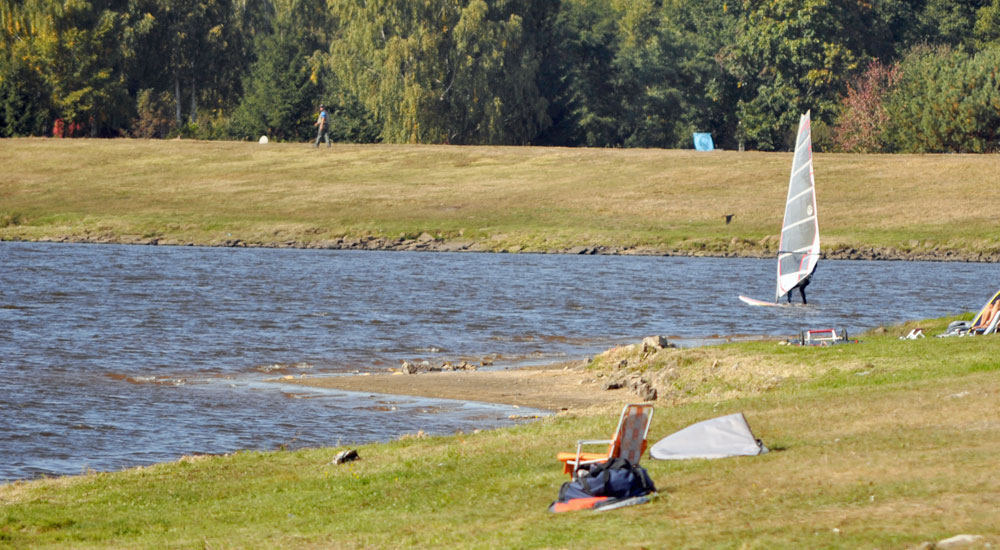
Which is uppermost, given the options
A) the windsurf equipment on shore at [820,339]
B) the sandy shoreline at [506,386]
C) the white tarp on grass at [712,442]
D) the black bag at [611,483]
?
the black bag at [611,483]

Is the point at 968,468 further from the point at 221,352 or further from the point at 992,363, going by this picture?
the point at 221,352

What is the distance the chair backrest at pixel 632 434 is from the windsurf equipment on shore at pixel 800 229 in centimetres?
3020

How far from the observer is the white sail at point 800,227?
4331 cm

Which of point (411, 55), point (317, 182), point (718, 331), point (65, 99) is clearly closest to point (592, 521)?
point (718, 331)

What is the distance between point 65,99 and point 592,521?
93.6 meters

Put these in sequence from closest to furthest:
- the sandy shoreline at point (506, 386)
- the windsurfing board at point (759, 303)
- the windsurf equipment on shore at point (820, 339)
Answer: the sandy shoreline at point (506, 386) < the windsurf equipment on shore at point (820, 339) < the windsurfing board at point (759, 303)

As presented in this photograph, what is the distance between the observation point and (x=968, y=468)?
12.9 metres

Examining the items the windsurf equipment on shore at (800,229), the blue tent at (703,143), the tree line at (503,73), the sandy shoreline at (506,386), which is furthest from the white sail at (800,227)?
the blue tent at (703,143)

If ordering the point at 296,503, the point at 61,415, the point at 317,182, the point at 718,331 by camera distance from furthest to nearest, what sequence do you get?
the point at 317,182 < the point at 718,331 < the point at 61,415 < the point at 296,503

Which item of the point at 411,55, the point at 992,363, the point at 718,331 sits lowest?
the point at 718,331

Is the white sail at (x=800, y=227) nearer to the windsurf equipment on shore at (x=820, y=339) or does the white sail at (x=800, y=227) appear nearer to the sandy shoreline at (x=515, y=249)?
the windsurf equipment on shore at (x=820, y=339)

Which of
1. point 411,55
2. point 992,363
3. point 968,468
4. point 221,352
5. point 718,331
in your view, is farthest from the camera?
point 411,55

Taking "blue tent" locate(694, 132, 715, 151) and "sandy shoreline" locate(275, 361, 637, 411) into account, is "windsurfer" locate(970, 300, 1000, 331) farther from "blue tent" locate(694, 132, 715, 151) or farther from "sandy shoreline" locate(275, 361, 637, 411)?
"blue tent" locate(694, 132, 715, 151)

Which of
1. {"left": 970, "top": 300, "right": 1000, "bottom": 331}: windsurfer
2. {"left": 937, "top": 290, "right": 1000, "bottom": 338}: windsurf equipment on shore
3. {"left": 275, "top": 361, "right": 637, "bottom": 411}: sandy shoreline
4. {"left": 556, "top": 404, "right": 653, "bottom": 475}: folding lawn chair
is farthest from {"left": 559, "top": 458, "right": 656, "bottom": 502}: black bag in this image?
{"left": 970, "top": 300, "right": 1000, "bottom": 331}: windsurfer
